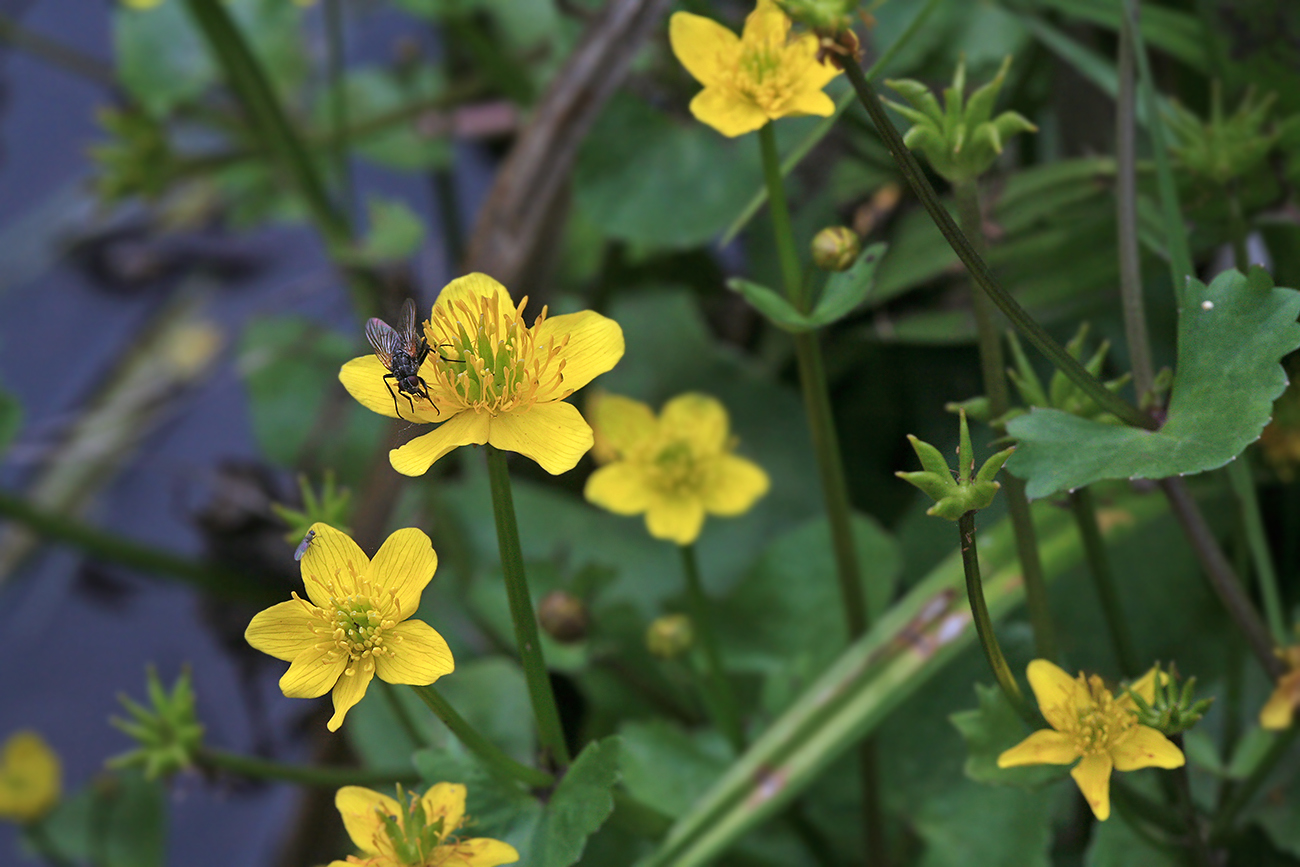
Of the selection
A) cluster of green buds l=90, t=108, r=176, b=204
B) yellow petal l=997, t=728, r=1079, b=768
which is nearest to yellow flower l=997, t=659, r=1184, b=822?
yellow petal l=997, t=728, r=1079, b=768

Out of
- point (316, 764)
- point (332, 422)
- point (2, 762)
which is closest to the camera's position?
point (316, 764)


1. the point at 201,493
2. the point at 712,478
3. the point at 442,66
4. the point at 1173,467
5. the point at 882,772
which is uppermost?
the point at 442,66

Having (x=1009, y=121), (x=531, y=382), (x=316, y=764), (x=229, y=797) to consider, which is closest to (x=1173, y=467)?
(x=1009, y=121)

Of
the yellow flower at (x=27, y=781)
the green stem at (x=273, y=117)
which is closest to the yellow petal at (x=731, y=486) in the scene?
the green stem at (x=273, y=117)

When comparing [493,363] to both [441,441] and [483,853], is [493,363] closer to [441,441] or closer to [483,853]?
[441,441]

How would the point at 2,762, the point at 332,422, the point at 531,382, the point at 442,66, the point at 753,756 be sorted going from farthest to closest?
the point at 442,66, the point at 332,422, the point at 2,762, the point at 753,756, the point at 531,382

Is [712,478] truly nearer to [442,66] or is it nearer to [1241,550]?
[1241,550]

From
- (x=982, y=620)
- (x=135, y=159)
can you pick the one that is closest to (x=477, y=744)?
(x=982, y=620)
